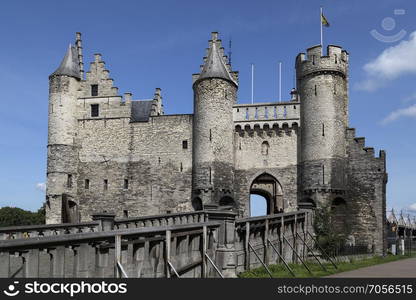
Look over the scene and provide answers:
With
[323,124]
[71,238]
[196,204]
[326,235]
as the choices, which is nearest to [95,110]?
[196,204]

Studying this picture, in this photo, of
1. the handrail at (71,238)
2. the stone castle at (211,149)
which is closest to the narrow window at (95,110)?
the stone castle at (211,149)

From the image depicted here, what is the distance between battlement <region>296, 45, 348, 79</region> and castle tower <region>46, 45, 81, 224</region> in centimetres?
1647

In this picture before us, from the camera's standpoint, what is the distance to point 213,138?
1406 inches

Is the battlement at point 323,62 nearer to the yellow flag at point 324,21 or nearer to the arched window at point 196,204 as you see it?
the yellow flag at point 324,21

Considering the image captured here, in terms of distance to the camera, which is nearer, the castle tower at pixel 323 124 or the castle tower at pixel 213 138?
the castle tower at pixel 323 124

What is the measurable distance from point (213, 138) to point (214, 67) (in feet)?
16.1

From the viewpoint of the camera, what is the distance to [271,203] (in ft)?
156

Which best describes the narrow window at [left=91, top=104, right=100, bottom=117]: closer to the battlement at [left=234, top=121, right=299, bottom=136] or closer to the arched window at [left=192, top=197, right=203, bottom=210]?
the arched window at [left=192, top=197, right=203, bottom=210]

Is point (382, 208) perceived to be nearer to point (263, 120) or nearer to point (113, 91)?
point (263, 120)

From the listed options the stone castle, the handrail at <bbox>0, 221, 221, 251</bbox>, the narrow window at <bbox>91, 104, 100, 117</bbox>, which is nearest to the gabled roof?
the stone castle

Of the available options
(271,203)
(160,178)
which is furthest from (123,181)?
(271,203)

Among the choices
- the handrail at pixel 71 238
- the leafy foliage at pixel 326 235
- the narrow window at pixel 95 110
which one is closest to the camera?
the handrail at pixel 71 238

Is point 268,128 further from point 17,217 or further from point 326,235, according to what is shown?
point 17,217

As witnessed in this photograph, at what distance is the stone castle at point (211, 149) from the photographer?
112 feet
